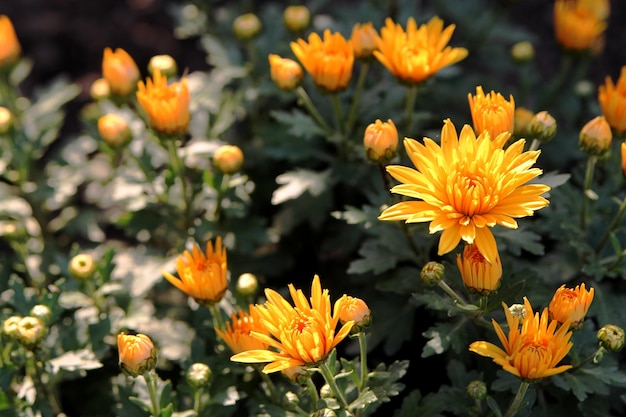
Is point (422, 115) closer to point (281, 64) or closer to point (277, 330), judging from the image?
point (281, 64)

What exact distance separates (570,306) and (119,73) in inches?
72.2

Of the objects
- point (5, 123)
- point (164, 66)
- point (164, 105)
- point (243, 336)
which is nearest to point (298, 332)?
point (243, 336)

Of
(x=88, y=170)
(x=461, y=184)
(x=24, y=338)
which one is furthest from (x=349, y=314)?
(x=88, y=170)

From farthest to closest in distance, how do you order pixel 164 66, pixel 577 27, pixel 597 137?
1. pixel 577 27
2. pixel 164 66
3. pixel 597 137

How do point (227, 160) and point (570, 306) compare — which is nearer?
point (570, 306)

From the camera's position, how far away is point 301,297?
2098 mm

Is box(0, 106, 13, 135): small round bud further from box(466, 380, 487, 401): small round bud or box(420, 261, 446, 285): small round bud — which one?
box(466, 380, 487, 401): small round bud

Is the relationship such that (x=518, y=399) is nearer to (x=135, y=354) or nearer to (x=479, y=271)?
(x=479, y=271)

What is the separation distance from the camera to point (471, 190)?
6.79 feet

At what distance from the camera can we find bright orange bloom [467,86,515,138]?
7.53 ft

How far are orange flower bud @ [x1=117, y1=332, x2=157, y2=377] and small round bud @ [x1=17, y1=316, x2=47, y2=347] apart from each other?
358mm

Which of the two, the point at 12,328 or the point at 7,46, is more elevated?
the point at 7,46

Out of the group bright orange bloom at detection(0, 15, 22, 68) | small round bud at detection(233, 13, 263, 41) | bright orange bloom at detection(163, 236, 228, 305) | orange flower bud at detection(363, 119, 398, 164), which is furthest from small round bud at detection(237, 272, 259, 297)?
bright orange bloom at detection(0, 15, 22, 68)

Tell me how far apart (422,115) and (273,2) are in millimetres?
2556
